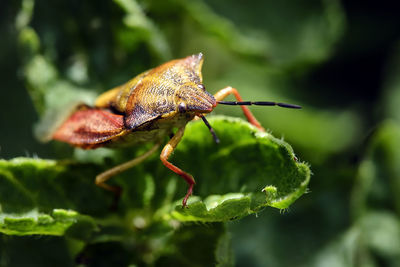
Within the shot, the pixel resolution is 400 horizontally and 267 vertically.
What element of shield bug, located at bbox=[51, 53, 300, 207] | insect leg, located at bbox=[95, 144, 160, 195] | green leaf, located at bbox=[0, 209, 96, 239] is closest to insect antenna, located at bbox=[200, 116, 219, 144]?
shield bug, located at bbox=[51, 53, 300, 207]

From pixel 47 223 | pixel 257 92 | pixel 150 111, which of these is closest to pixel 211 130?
pixel 150 111

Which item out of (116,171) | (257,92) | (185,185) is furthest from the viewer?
(257,92)

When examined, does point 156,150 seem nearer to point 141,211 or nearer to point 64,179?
point 141,211

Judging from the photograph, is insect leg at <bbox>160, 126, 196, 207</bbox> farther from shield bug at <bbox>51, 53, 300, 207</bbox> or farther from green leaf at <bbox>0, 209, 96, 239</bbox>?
green leaf at <bbox>0, 209, 96, 239</bbox>

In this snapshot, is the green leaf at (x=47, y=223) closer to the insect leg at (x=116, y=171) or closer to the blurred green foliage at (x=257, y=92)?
the blurred green foliage at (x=257, y=92)

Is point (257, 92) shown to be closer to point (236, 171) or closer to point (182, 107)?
point (182, 107)

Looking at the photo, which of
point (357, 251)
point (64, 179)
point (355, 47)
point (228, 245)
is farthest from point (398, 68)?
point (64, 179)
